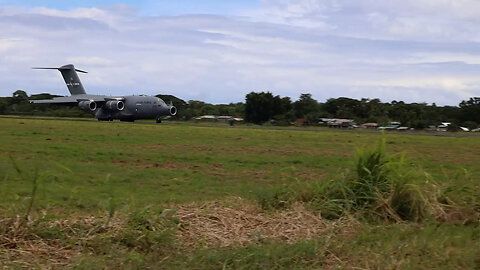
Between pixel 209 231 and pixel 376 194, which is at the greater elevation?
pixel 376 194

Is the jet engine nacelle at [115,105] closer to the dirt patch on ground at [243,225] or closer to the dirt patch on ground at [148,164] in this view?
the dirt patch on ground at [148,164]

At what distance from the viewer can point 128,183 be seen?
12.1m

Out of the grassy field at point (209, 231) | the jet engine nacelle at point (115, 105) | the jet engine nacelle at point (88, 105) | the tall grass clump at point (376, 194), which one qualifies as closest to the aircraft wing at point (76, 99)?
the jet engine nacelle at point (88, 105)

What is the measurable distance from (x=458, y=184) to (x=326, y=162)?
831 cm

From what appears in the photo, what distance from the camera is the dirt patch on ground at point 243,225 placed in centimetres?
707

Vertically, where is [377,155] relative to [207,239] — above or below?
above

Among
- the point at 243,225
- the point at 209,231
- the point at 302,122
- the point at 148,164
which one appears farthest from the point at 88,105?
the point at 209,231

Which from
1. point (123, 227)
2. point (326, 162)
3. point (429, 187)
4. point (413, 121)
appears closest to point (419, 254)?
point (429, 187)

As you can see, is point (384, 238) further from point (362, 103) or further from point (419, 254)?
point (362, 103)

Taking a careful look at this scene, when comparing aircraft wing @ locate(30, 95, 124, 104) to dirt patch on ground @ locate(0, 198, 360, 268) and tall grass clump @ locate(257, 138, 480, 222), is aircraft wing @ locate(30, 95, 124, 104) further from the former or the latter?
dirt patch on ground @ locate(0, 198, 360, 268)

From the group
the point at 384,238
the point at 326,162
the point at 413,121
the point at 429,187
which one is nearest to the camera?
the point at 384,238

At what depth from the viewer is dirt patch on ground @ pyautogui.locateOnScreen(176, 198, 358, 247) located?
7066mm

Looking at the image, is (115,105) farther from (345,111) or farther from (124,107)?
(345,111)

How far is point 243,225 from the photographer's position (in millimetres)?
7590
